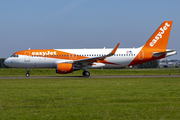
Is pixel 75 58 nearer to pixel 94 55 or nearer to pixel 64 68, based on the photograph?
pixel 94 55

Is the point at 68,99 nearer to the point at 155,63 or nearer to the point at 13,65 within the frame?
the point at 13,65

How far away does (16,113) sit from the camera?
10.0 metres

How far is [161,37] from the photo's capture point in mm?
35156

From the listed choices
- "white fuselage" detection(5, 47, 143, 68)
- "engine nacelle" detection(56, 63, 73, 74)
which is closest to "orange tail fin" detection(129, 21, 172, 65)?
"white fuselage" detection(5, 47, 143, 68)

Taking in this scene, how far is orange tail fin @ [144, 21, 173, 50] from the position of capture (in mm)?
35000

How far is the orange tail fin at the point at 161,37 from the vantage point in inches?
1378

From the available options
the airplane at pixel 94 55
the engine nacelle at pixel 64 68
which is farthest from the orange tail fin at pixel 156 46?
the engine nacelle at pixel 64 68

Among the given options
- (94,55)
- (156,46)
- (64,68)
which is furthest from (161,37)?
(64,68)

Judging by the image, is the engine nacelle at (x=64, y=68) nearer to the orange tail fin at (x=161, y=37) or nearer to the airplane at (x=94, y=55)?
the airplane at (x=94, y=55)

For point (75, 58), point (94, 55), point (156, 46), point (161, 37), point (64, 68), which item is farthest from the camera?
point (161, 37)

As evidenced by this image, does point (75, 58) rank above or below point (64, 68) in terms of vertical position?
above

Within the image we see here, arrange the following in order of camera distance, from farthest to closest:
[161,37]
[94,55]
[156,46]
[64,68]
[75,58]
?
[161,37], [156,46], [94,55], [75,58], [64,68]

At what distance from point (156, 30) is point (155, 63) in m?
75.3

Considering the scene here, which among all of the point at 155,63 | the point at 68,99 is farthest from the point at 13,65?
the point at 155,63
